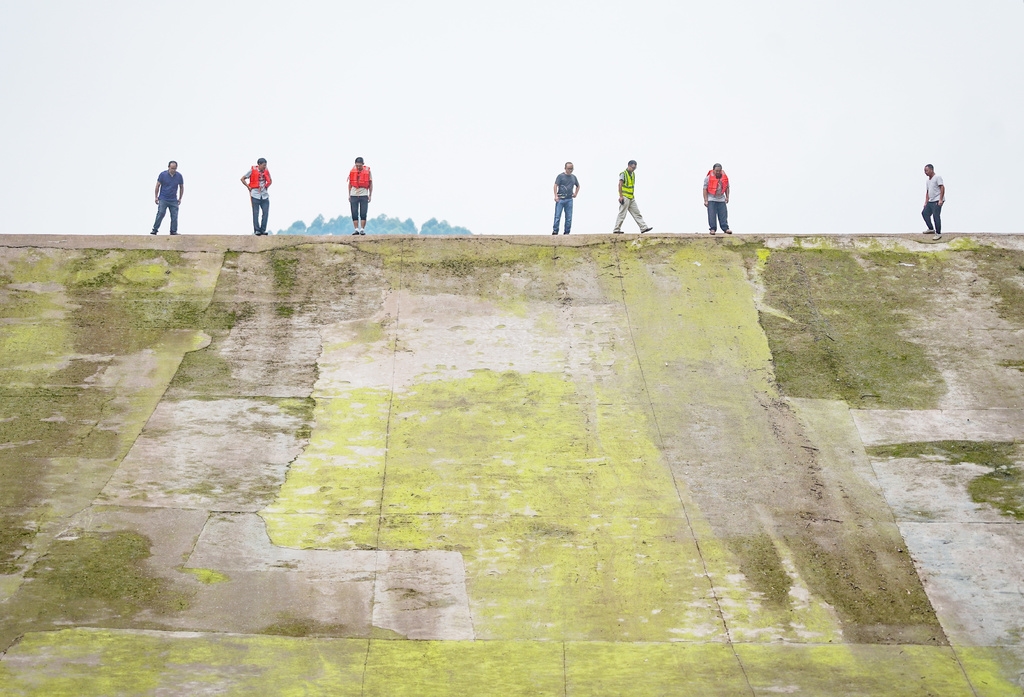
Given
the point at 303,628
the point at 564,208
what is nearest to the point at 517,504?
the point at 303,628

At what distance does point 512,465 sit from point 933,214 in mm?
9999

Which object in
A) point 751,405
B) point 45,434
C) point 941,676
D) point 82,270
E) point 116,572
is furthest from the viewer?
point 82,270

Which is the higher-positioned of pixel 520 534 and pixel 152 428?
pixel 152 428

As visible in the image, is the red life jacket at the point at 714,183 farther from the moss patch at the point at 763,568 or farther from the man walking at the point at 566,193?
the moss patch at the point at 763,568

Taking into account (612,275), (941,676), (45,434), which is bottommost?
(941,676)

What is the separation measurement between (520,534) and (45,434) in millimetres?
6420

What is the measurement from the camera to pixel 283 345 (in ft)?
50.9

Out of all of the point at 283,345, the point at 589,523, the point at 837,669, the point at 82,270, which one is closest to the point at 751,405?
the point at 589,523

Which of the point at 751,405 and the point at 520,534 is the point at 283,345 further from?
the point at 751,405

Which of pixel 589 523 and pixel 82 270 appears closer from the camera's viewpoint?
pixel 589 523

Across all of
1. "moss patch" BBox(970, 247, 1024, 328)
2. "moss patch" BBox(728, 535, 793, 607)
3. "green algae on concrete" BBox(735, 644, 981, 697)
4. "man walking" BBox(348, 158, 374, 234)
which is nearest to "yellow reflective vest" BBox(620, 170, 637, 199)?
"man walking" BBox(348, 158, 374, 234)

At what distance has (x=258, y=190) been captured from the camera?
18.9m

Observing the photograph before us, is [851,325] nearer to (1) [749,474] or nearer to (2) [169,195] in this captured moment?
(1) [749,474]

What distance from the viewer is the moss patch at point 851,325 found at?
48.6 ft
